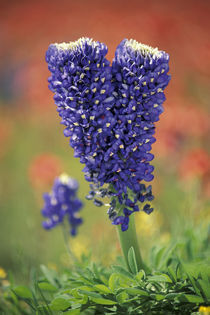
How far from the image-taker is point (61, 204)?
51.6 inches

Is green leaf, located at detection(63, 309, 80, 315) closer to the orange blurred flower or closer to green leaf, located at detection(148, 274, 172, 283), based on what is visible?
green leaf, located at detection(148, 274, 172, 283)

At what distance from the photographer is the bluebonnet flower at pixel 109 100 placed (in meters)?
0.84

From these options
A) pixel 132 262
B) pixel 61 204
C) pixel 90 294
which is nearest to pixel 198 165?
pixel 61 204

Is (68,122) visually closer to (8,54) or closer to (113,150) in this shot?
(113,150)

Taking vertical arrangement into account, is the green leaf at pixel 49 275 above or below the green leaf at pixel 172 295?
above

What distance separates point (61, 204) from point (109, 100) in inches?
22.5

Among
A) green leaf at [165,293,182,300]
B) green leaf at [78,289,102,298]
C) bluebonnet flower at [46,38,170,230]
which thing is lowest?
green leaf at [165,293,182,300]

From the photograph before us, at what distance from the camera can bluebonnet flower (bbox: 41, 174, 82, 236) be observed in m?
1.30

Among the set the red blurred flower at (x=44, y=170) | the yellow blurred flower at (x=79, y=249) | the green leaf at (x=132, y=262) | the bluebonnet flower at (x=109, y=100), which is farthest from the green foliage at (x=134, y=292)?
the red blurred flower at (x=44, y=170)

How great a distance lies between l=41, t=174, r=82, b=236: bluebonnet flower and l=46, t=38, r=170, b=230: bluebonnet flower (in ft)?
1.38

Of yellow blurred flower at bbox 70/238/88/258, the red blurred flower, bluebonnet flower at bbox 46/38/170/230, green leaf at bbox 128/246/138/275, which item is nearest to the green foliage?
green leaf at bbox 128/246/138/275

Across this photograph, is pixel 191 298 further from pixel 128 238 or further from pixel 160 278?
pixel 128 238

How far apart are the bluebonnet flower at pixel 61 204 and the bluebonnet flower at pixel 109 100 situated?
42cm

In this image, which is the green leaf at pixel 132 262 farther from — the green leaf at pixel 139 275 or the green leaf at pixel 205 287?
the green leaf at pixel 205 287
